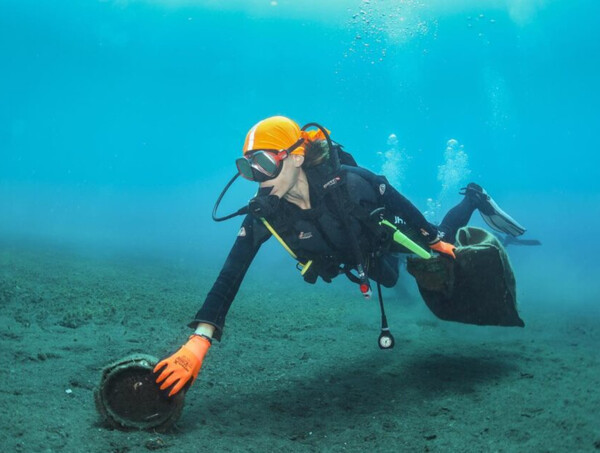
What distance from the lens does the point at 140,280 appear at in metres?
9.41

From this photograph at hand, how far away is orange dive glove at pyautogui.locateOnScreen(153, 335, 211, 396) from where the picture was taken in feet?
8.14

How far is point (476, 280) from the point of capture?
381cm

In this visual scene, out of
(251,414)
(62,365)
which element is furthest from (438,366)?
(62,365)

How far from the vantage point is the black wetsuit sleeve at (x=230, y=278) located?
2887 mm

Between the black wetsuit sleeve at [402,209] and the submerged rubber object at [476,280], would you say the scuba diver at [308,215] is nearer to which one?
the black wetsuit sleeve at [402,209]

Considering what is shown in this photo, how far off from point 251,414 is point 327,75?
102 meters

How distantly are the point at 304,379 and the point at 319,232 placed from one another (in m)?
1.52

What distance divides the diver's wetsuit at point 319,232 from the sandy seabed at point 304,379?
32.3 inches

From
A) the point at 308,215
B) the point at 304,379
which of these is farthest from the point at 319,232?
the point at 304,379

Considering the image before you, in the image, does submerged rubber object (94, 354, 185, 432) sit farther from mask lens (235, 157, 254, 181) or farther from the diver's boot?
the diver's boot

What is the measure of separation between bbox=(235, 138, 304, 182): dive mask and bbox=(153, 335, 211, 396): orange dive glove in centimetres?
135

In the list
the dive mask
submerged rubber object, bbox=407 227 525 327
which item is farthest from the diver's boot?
the dive mask

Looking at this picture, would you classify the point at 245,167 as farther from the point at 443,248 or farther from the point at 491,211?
the point at 491,211

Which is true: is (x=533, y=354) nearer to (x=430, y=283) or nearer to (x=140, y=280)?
(x=430, y=283)
